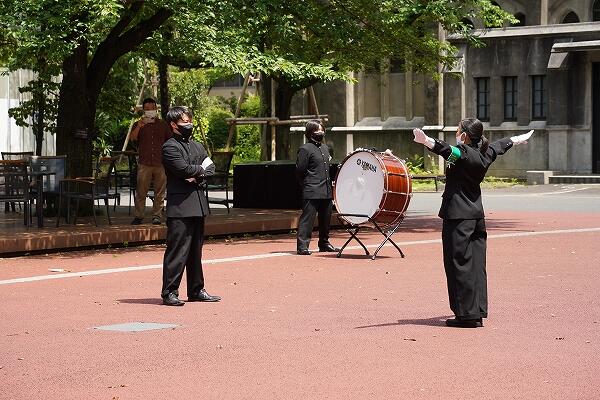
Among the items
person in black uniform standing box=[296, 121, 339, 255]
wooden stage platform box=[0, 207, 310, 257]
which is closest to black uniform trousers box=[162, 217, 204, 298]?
wooden stage platform box=[0, 207, 310, 257]

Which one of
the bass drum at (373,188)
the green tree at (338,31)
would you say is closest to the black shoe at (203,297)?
the bass drum at (373,188)

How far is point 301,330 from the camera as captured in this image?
11.7 meters

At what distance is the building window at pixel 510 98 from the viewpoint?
46750 millimetres

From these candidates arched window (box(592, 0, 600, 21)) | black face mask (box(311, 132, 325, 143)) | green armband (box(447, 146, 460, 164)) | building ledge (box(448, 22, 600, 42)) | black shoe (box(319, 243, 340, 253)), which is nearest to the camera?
green armband (box(447, 146, 460, 164))

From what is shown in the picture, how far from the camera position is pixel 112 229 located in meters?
20.8

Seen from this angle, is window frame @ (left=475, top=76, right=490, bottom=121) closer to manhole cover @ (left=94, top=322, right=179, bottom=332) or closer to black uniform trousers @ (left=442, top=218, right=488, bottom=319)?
black uniform trousers @ (left=442, top=218, right=488, bottom=319)

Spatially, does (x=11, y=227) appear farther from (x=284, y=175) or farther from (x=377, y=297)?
(x=377, y=297)

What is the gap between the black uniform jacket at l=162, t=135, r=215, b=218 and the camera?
13984 mm

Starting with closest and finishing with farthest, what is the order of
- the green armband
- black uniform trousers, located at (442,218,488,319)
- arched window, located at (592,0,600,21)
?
black uniform trousers, located at (442,218,488,319) < the green armband < arched window, located at (592,0,600,21)

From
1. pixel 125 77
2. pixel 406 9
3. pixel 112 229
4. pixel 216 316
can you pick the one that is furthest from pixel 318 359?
pixel 125 77

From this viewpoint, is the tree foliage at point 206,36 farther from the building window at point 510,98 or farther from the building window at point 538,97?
the building window at point 510,98

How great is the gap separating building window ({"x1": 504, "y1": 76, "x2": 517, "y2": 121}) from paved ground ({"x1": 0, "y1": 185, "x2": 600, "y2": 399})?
27.3m

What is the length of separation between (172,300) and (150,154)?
895 centimetres

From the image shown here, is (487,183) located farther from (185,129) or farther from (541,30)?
(185,129)
